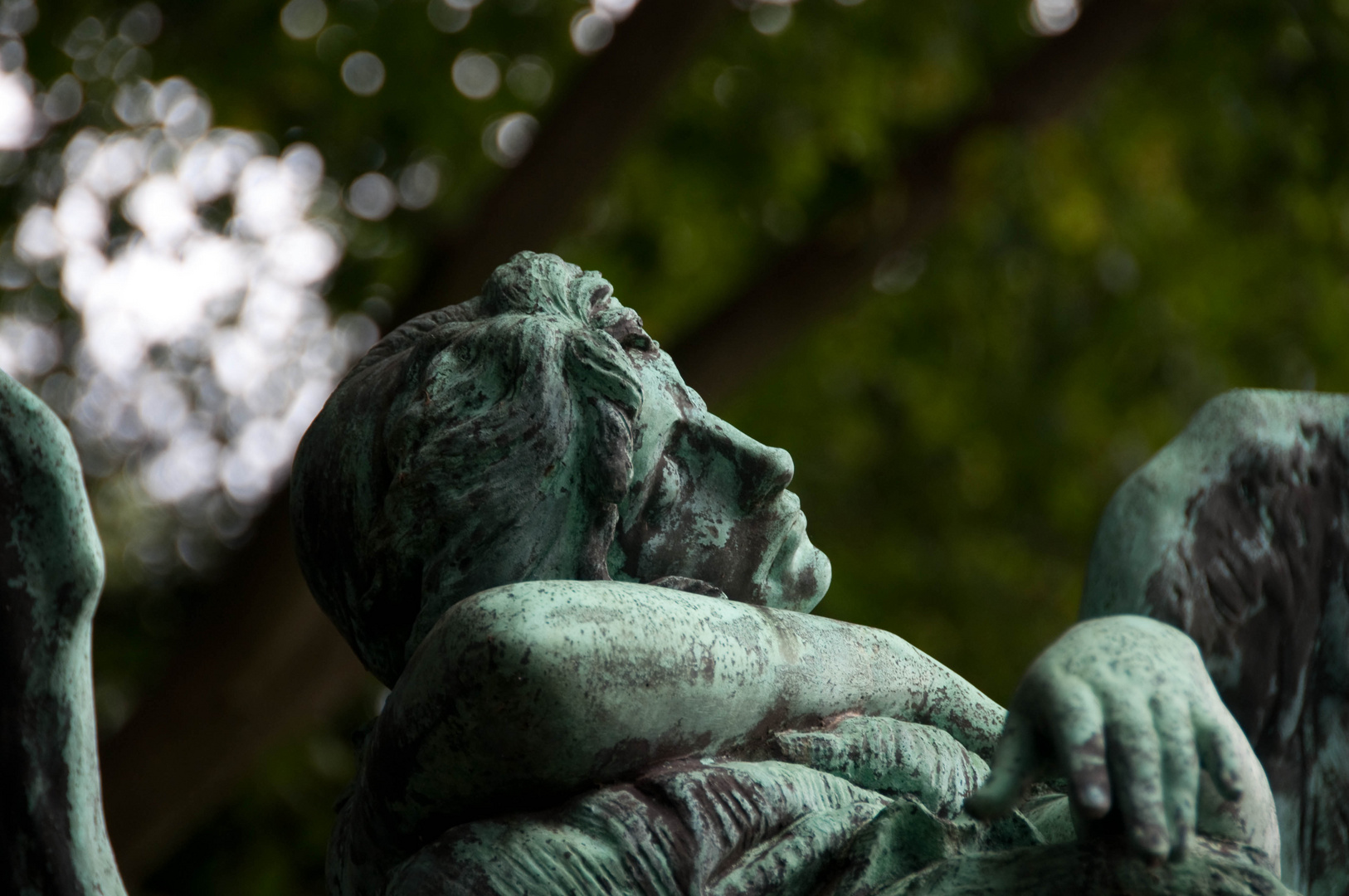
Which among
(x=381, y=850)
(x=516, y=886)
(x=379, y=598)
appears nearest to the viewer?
(x=516, y=886)

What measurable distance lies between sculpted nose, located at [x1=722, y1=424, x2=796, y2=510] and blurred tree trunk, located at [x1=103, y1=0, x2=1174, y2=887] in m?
2.60

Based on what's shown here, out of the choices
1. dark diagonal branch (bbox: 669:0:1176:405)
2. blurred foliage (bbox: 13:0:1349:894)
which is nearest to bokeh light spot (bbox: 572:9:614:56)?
blurred foliage (bbox: 13:0:1349:894)

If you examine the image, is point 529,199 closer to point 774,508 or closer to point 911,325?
point 911,325

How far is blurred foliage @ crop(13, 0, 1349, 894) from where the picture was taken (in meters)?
5.18

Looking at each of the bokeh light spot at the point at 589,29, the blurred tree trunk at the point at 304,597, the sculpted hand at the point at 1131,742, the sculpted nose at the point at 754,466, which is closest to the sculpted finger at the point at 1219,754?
the sculpted hand at the point at 1131,742

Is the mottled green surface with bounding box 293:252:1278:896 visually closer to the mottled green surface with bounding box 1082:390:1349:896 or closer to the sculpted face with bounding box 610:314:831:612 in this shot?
the sculpted face with bounding box 610:314:831:612

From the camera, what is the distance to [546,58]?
547cm

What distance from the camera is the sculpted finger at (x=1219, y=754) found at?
1.26 m

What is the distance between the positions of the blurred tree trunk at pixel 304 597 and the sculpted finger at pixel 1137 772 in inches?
127

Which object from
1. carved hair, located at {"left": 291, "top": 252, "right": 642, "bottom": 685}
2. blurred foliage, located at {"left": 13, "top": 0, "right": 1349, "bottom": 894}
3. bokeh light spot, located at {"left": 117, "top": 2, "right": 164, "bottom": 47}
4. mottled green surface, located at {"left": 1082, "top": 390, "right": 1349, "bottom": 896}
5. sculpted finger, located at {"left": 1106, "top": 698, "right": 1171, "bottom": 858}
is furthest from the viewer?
blurred foliage, located at {"left": 13, "top": 0, "right": 1349, "bottom": 894}

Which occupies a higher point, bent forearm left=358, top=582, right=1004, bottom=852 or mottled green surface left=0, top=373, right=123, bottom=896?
bent forearm left=358, top=582, right=1004, bottom=852

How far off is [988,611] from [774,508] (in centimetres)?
450

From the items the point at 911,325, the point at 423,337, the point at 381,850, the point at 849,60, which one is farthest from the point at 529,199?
the point at 381,850

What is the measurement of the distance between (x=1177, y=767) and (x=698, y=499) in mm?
707
